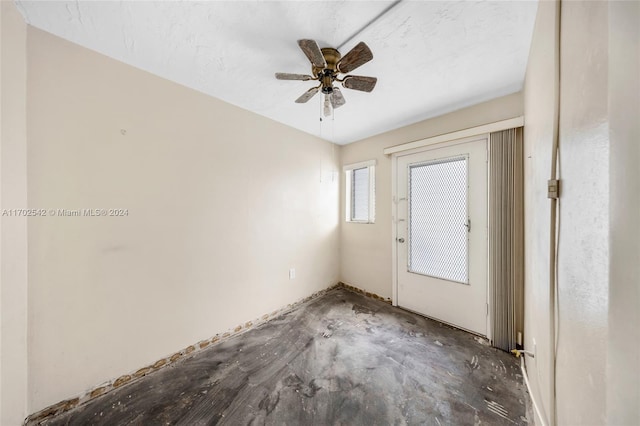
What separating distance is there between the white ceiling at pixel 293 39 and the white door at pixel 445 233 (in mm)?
676

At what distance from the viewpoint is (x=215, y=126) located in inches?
79.1

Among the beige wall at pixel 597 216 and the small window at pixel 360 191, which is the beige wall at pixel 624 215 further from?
the small window at pixel 360 191

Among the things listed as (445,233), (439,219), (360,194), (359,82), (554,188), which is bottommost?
(445,233)

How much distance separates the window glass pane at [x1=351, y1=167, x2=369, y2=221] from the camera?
313 centimetres

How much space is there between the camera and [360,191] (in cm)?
323

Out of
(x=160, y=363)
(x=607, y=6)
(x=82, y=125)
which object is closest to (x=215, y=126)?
(x=82, y=125)

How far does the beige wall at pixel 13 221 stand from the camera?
1.10 meters

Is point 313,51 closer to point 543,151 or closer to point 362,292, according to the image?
point 543,151

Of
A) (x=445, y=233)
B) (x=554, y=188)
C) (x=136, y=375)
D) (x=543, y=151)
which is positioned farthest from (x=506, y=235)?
(x=136, y=375)

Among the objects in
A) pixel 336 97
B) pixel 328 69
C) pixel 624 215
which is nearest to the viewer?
pixel 624 215

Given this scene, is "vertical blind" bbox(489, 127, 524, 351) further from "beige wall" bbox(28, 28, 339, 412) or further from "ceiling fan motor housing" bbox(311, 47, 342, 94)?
"beige wall" bbox(28, 28, 339, 412)

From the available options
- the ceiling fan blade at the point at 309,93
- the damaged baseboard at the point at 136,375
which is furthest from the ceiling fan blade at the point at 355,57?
the damaged baseboard at the point at 136,375

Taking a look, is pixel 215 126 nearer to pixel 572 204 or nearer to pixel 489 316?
pixel 572 204

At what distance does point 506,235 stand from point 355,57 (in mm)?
1941
